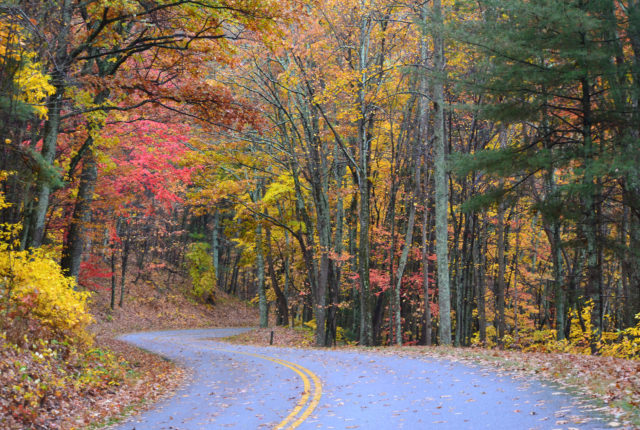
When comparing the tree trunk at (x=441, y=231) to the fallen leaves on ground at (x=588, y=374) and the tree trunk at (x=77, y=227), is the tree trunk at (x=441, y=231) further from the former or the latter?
the tree trunk at (x=77, y=227)

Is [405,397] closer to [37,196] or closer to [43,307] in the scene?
[43,307]

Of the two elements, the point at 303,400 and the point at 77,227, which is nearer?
the point at 303,400

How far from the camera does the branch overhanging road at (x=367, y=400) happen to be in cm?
682

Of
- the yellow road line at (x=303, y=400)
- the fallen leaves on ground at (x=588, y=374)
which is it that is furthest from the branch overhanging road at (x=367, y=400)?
the fallen leaves on ground at (x=588, y=374)

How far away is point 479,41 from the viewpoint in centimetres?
1288

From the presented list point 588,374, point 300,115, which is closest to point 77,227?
point 300,115

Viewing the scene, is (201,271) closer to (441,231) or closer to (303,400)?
(441,231)

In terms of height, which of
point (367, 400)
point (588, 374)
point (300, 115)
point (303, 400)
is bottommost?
point (303, 400)

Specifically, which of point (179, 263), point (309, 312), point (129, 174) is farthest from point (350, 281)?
point (179, 263)

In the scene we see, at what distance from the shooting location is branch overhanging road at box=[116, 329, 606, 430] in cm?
682

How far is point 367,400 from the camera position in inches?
340

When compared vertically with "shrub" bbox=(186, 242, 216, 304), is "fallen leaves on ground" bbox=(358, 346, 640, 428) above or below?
below

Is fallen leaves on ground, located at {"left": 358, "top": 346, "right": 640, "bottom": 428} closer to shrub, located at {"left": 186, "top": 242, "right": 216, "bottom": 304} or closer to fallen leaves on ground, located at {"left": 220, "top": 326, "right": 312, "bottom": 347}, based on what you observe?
fallen leaves on ground, located at {"left": 220, "top": 326, "right": 312, "bottom": 347}

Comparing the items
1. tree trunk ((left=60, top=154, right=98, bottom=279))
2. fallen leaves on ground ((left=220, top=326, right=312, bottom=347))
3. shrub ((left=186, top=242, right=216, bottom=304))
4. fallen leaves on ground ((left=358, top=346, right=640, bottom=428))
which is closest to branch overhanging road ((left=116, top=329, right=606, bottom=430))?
fallen leaves on ground ((left=358, top=346, right=640, bottom=428))
